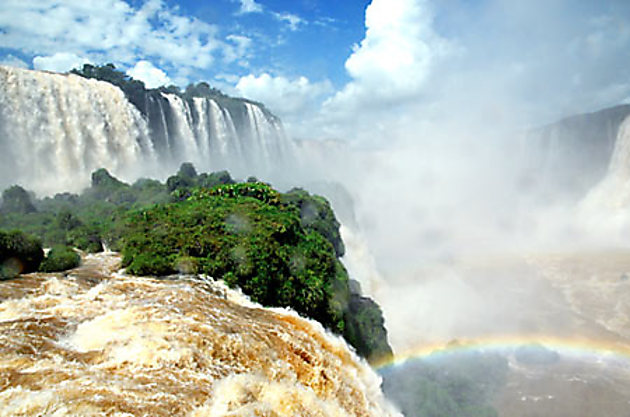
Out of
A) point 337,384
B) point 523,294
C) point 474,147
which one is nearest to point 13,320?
point 337,384

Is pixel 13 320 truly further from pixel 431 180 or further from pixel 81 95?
pixel 431 180

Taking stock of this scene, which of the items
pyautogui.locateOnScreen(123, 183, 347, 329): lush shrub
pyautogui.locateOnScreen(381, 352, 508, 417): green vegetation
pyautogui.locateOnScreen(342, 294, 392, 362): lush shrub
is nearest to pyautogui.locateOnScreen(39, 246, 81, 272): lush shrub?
pyautogui.locateOnScreen(123, 183, 347, 329): lush shrub

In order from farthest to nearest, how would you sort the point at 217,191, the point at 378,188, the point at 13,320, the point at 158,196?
the point at 378,188 < the point at 158,196 < the point at 217,191 < the point at 13,320

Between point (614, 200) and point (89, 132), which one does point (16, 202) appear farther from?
point (614, 200)

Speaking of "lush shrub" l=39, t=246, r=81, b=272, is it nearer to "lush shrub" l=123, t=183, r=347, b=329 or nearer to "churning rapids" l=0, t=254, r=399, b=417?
"churning rapids" l=0, t=254, r=399, b=417

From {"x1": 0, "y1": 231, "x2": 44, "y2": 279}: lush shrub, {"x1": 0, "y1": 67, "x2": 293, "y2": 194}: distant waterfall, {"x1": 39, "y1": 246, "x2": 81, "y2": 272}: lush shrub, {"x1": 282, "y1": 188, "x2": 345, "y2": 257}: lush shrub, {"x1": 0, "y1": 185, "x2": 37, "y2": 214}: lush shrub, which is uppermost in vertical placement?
{"x1": 0, "y1": 67, "x2": 293, "y2": 194}: distant waterfall

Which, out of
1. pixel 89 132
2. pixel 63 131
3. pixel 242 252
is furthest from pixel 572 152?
pixel 63 131
